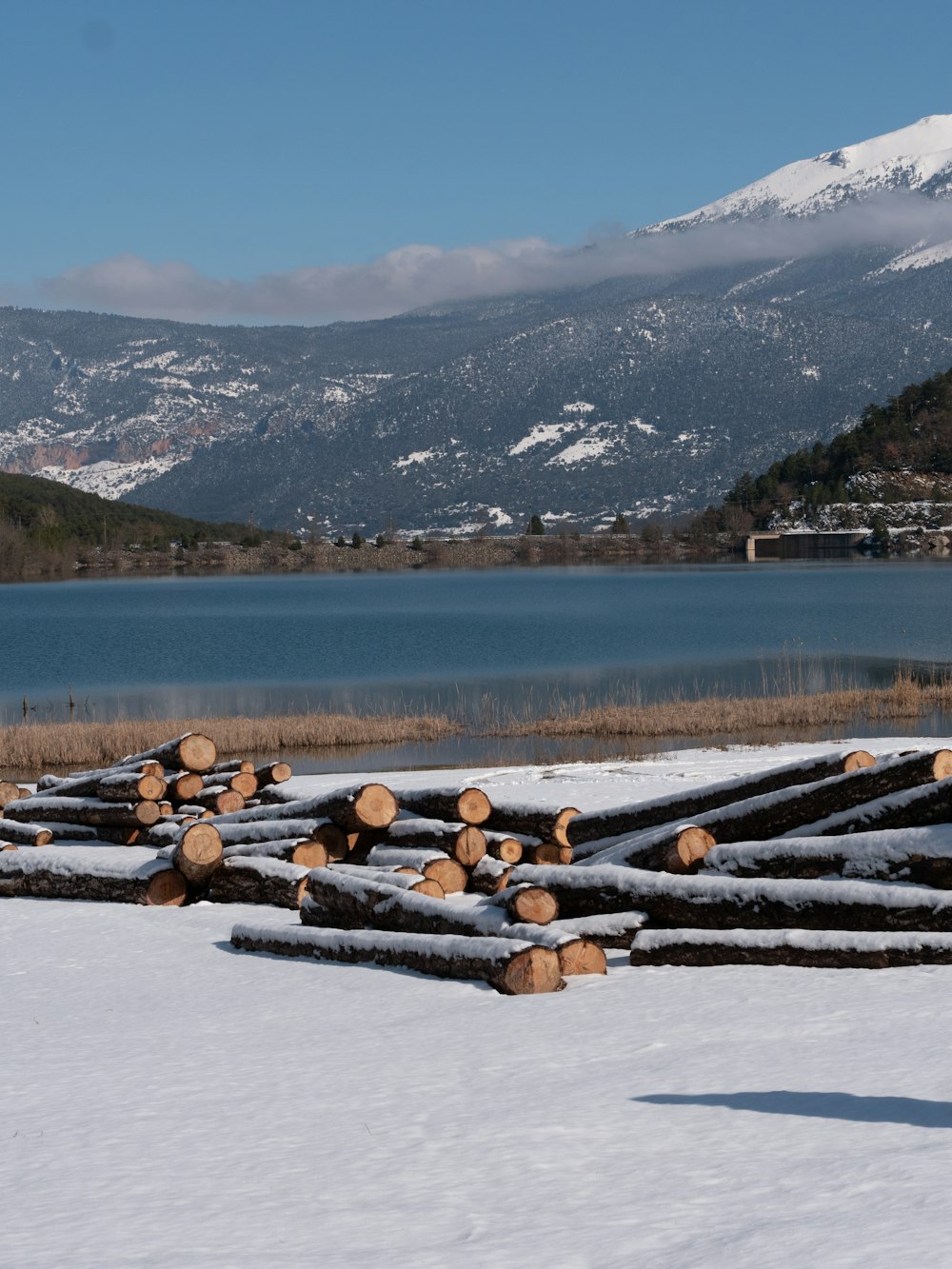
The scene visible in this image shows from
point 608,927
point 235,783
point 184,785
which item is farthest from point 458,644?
point 608,927

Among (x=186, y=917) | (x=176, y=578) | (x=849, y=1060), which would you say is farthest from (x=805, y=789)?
(x=176, y=578)

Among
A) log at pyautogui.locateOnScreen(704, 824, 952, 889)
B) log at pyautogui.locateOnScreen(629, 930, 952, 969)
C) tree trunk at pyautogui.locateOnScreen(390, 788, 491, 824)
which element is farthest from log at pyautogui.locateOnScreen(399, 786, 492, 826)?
log at pyautogui.locateOnScreen(629, 930, 952, 969)

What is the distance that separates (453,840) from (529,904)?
2.66 m

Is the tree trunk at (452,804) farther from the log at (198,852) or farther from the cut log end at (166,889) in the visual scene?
the cut log end at (166,889)

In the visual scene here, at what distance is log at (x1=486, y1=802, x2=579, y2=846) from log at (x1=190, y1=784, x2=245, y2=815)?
4.16 m

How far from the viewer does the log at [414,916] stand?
10.3 meters

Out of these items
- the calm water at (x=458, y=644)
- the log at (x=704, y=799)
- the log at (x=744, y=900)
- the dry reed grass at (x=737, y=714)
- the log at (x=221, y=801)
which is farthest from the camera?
the calm water at (x=458, y=644)

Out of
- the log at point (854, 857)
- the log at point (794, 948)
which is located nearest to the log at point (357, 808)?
the log at point (854, 857)

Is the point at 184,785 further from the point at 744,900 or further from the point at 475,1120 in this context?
the point at 475,1120

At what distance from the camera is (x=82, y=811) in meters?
17.4

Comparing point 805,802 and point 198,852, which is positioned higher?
point 805,802

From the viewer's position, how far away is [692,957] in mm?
10281

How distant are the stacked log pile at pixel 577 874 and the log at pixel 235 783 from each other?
66.2 inches

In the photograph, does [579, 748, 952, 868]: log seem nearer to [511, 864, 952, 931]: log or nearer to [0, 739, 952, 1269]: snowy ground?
[511, 864, 952, 931]: log
